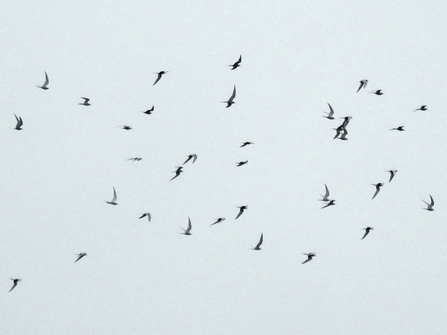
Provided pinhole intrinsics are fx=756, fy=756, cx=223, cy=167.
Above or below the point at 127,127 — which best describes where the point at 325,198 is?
below

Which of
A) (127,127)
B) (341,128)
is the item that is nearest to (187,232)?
(127,127)

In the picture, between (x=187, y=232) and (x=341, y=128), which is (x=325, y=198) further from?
(x=187, y=232)

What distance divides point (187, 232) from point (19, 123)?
18.0 m

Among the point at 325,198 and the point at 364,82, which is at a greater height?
the point at 364,82

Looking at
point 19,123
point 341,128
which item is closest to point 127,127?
point 19,123

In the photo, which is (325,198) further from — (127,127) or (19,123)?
(19,123)

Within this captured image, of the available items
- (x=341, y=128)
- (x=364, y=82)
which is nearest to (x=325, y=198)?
(x=341, y=128)

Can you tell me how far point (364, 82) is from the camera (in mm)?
69250

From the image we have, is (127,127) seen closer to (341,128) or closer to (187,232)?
(187,232)

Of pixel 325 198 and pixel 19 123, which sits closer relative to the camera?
pixel 19 123

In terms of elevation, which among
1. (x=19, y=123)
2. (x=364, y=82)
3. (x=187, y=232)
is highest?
(x=364, y=82)

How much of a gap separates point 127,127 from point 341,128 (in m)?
19.8

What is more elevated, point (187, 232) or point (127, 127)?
point (127, 127)

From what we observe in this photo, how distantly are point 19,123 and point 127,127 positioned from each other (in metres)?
9.58
